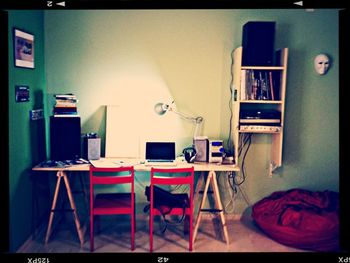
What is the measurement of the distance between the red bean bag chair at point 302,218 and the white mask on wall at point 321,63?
47.6 inches

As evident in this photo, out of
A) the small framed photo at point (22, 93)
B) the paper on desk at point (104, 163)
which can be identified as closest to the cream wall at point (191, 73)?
the paper on desk at point (104, 163)

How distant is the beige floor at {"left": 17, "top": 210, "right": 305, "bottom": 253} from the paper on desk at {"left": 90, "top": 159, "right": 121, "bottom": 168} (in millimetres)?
668

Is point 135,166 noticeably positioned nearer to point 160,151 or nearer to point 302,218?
point 160,151

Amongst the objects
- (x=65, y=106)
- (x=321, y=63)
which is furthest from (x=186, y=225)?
(x=321, y=63)

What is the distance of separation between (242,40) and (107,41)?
A: 1357 millimetres

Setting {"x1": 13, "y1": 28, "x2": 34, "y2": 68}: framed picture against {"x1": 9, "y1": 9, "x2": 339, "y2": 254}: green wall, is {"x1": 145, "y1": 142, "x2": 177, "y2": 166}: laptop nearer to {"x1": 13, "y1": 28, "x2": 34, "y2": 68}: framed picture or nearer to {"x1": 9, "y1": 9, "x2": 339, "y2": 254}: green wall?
{"x1": 9, "y1": 9, "x2": 339, "y2": 254}: green wall

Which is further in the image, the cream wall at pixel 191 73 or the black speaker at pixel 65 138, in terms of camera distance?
the cream wall at pixel 191 73

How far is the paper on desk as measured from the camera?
3385 millimetres

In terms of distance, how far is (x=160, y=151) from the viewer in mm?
3633

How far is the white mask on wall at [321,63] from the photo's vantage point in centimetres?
368

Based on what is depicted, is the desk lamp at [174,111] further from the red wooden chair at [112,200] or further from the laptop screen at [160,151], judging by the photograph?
the red wooden chair at [112,200]
